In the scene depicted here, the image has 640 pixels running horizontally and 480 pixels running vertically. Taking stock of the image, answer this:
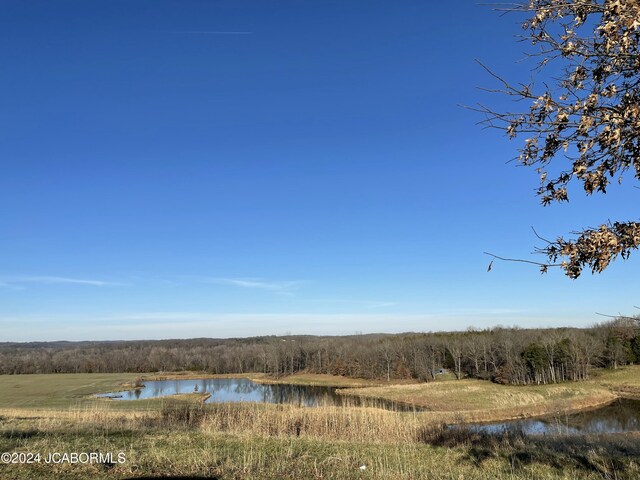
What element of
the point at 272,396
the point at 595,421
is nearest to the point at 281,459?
the point at 595,421

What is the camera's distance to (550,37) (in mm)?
3924

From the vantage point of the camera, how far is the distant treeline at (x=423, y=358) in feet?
233

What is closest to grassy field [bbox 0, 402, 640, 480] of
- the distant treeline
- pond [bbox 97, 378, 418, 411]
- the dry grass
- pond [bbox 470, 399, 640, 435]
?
pond [bbox 470, 399, 640, 435]

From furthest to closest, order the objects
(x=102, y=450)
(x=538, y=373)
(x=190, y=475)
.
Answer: (x=538, y=373)
(x=102, y=450)
(x=190, y=475)

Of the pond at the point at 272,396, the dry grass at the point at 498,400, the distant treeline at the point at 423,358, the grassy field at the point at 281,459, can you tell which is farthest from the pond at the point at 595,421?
the grassy field at the point at 281,459

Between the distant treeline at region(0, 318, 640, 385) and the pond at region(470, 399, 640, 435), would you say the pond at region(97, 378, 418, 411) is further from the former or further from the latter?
the distant treeline at region(0, 318, 640, 385)

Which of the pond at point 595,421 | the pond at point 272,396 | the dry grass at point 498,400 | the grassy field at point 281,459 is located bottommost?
the pond at point 272,396

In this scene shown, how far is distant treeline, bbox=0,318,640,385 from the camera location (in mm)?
71062

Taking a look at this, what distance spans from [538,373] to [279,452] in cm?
7281

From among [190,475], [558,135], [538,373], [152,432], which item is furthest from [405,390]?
[558,135]

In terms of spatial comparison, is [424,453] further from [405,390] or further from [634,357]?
[634,357]

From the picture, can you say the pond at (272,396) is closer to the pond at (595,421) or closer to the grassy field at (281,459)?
the pond at (595,421)

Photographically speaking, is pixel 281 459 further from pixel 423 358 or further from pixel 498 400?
pixel 423 358

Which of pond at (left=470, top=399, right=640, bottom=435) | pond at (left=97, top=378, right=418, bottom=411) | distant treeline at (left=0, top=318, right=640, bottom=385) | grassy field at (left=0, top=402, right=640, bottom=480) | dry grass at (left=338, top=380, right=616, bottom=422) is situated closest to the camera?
grassy field at (left=0, top=402, right=640, bottom=480)
